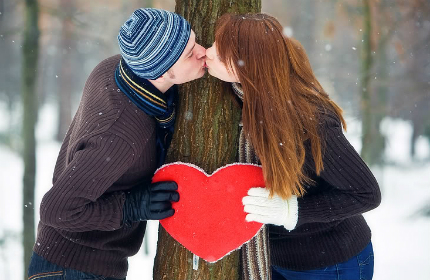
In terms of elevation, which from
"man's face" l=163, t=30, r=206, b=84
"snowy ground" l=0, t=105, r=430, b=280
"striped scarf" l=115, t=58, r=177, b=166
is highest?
"man's face" l=163, t=30, r=206, b=84

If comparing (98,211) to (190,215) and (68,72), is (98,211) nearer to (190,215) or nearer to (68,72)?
(190,215)

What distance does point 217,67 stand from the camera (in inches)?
93.3

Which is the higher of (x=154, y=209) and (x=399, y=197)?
(x=154, y=209)

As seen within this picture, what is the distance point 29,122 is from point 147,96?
4922mm

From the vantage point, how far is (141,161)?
8.05ft

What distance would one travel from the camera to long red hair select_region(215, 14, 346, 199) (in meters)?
2.24

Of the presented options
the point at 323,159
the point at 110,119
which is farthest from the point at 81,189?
the point at 323,159

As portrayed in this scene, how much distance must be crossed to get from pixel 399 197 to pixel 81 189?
39.4 feet

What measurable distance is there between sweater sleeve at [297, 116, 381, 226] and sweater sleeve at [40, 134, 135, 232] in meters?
0.99

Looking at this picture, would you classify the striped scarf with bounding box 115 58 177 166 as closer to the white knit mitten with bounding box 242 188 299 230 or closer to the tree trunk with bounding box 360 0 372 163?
the white knit mitten with bounding box 242 188 299 230

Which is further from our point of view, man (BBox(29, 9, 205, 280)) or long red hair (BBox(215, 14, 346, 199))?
long red hair (BBox(215, 14, 346, 199))

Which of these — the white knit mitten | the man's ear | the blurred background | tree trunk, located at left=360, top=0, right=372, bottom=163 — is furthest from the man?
tree trunk, located at left=360, top=0, right=372, bottom=163

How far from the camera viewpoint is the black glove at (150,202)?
2.33 m

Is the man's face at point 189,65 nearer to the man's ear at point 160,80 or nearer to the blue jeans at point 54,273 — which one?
the man's ear at point 160,80
